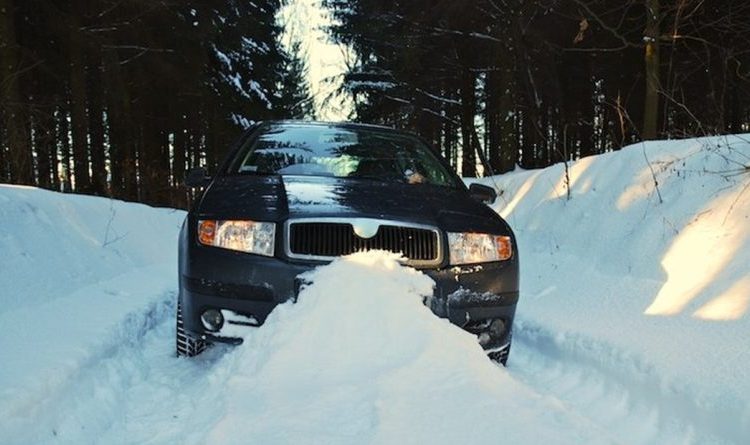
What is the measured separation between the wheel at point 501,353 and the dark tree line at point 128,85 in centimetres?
929

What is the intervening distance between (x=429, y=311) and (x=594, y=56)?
1864 cm

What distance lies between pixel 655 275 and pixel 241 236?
3.61 metres

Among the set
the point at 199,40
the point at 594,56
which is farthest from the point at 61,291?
the point at 594,56

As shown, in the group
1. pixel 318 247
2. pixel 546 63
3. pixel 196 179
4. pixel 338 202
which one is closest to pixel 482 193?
pixel 338 202

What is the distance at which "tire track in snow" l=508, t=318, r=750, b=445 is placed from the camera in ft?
9.02

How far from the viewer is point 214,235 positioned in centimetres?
325

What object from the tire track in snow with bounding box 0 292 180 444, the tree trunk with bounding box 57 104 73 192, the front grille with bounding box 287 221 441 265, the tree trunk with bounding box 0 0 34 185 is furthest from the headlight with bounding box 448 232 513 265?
the tree trunk with bounding box 57 104 73 192

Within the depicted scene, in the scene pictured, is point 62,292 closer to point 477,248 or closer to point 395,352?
point 395,352

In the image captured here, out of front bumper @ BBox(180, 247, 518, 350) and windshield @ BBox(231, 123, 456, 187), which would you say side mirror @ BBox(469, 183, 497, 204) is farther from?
front bumper @ BBox(180, 247, 518, 350)

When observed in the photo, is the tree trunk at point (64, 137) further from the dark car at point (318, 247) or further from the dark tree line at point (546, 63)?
the dark car at point (318, 247)

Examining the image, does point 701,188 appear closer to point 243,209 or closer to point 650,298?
point 650,298

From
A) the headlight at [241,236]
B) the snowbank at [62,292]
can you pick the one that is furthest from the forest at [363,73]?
the headlight at [241,236]

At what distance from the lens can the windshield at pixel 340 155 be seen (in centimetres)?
436

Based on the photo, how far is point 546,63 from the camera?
1769 cm
